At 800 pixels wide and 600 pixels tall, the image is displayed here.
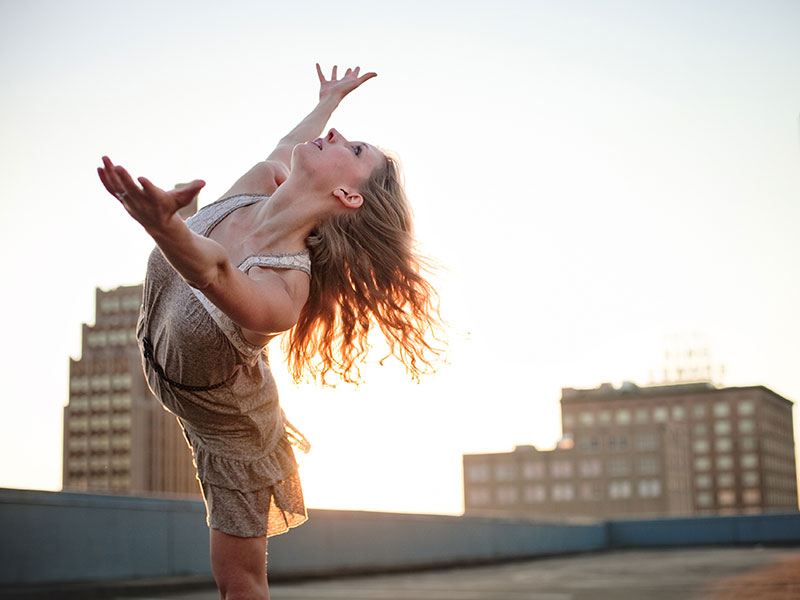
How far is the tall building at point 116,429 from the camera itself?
150 m

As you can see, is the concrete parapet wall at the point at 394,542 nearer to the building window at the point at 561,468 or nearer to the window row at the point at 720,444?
the building window at the point at 561,468

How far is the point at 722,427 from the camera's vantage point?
178750 millimetres

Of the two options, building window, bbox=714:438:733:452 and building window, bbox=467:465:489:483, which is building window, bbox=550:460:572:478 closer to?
building window, bbox=467:465:489:483

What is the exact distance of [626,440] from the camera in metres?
164

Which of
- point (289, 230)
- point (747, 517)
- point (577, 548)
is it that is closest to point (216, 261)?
point (289, 230)

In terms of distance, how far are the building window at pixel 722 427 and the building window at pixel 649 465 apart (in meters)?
23.0

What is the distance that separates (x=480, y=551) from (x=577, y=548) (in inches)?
266

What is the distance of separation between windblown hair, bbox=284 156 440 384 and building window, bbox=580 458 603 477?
Answer: 16335cm

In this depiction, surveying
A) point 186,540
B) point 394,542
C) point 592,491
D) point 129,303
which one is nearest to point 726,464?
point 592,491

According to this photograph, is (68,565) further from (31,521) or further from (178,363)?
(178,363)

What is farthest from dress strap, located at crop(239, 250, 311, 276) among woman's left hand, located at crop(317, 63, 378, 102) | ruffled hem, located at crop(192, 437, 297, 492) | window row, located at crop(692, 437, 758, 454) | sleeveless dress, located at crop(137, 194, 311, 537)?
window row, located at crop(692, 437, 758, 454)

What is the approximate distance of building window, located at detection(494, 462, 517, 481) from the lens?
163m

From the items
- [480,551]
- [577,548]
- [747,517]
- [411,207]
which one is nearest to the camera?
[411,207]

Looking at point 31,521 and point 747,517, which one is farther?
point 747,517
